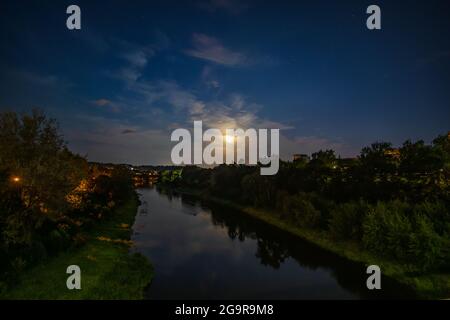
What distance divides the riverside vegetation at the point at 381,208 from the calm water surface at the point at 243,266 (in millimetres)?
2362

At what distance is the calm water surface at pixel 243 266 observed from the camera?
2494 centimetres

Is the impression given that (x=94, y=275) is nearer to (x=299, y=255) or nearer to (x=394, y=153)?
(x=299, y=255)

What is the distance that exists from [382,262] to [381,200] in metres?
13.9

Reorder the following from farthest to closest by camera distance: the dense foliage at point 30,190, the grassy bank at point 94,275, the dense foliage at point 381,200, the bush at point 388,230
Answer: the bush at point 388,230 → the dense foliage at point 381,200 → the dense foliage at point 30,190 → the grassy bank at point 94,275

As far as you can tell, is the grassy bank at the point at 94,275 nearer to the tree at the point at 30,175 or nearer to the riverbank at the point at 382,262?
the tree at the point at 30,175

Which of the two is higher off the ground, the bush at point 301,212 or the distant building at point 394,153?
the distant building at point 394,153

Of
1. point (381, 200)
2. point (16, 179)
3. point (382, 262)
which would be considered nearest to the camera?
point (16, 179)

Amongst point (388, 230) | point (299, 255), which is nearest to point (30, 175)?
point (299, 255)

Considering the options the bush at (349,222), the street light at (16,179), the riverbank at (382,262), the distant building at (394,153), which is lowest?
the riverbank at (382,262)

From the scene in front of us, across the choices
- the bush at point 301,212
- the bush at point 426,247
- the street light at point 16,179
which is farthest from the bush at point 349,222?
the street light at point 16,179

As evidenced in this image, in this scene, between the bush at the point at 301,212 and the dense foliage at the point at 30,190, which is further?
the bush at the point at 301,212

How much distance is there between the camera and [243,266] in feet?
106

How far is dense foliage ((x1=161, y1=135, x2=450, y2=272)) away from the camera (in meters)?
27.9
